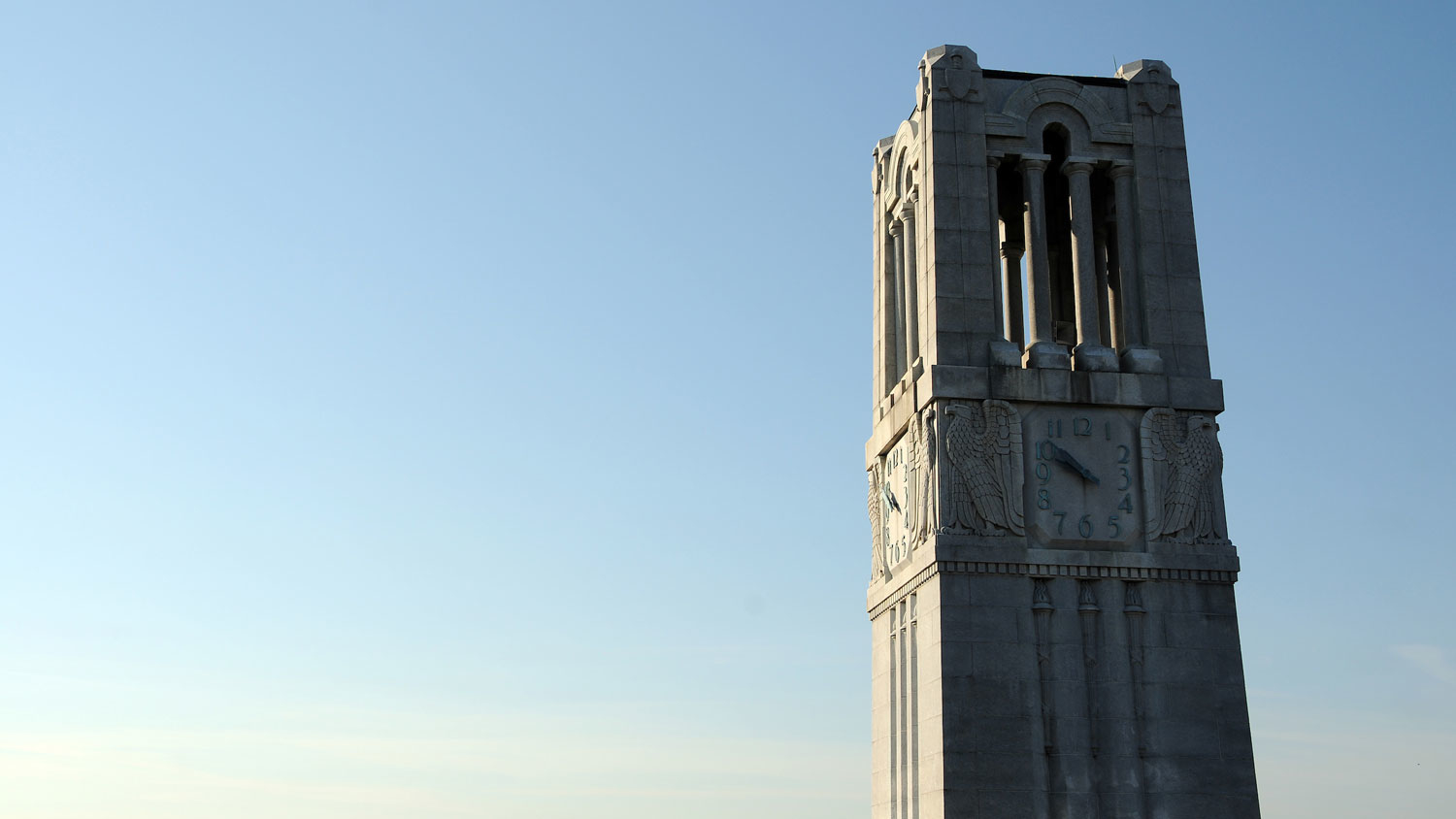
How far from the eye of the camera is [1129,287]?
3681 cm

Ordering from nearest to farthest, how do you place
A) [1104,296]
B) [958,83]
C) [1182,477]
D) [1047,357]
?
[1182,477]
[1047,357]
[958,83]
[1104,296]

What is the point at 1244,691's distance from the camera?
3388cm

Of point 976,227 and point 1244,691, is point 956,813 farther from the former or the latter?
point 976,227

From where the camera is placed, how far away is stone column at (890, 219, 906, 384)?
39.4m

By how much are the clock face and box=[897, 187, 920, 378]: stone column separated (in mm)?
3791

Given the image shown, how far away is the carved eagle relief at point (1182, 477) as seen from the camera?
34.6 metres

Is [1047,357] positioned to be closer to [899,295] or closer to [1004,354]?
[1004,354]

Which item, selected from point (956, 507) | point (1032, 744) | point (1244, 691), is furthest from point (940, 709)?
point (1244, 691)

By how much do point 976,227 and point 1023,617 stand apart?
893 centimetres

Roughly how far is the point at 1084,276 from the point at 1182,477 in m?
5.14

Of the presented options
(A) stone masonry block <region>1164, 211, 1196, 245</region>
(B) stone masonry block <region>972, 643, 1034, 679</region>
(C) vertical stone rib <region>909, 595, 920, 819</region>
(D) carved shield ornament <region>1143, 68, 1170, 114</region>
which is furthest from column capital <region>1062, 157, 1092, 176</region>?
(B) stone masonry block <region>972, 643, 1034, 679</region>

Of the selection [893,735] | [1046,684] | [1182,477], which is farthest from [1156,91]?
[893,735]

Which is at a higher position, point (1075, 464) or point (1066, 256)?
point (1066, 256)

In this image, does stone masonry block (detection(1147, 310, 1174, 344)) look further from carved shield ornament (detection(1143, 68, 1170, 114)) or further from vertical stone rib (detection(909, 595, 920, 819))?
vertical stone rib (detection(909, 595, 920, 819))
